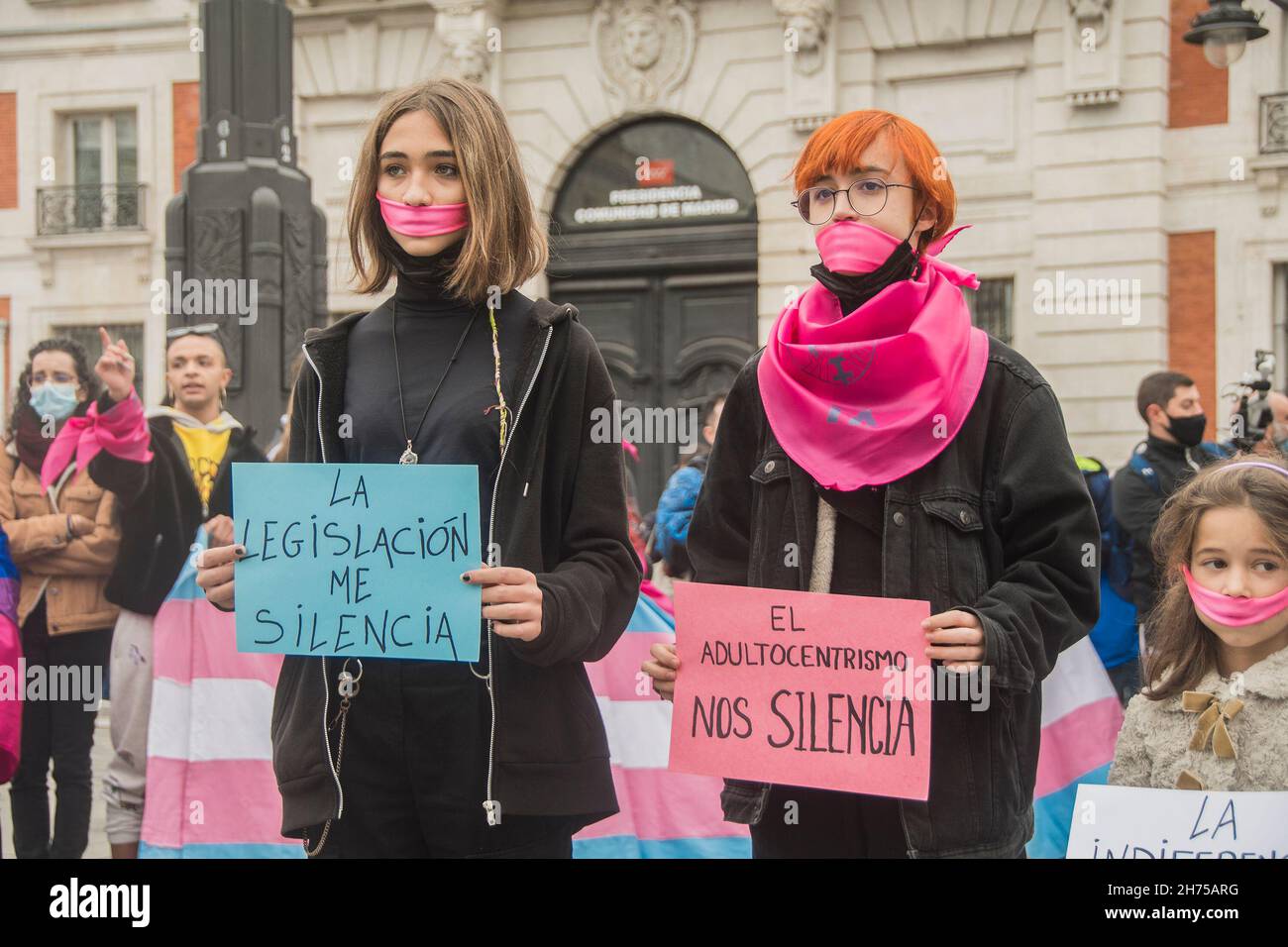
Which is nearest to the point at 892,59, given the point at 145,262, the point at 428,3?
the point at 428,3

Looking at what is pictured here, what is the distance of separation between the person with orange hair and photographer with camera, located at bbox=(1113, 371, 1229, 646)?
14.7ft

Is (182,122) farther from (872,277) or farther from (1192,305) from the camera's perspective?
(872,277)

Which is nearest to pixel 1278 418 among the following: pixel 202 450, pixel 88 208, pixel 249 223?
pixel 249 223

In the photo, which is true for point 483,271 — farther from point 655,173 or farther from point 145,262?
point 145,262

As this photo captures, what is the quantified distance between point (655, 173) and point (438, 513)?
1519cm

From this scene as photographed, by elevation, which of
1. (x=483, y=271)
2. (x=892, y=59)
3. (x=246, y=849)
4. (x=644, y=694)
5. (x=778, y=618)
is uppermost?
(x=892, y=59)

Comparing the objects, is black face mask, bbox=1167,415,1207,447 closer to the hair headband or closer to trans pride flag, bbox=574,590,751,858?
trans pride flag, bbox=574,590,751,858

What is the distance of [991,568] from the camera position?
2.76 meters

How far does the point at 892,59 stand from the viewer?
16.5 metres

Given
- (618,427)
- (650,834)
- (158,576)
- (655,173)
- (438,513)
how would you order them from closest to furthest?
(438,513)
(618,427)
(650,834)
(158,576)
(655,173)

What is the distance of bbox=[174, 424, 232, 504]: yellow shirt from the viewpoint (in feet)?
19.9

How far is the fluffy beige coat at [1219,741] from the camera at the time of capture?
313 centimetres

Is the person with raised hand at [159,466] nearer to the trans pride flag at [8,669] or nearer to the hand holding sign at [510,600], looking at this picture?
the trans pride flag at [8,669]

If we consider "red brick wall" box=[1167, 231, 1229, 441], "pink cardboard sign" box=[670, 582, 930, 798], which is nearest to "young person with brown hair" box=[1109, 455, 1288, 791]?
"pink cardboard sign" box=[670, 582, 930, 798]
